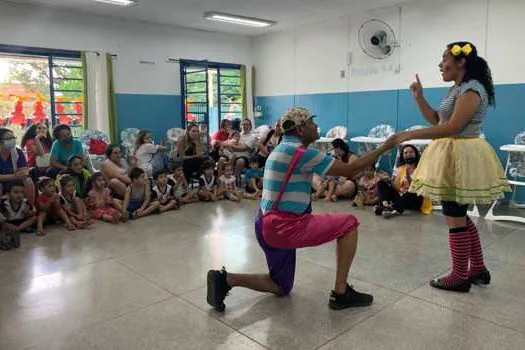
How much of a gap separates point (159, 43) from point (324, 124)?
3.28m

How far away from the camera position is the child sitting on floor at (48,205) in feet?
14.3

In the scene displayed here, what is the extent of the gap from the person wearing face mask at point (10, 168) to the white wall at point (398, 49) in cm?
498

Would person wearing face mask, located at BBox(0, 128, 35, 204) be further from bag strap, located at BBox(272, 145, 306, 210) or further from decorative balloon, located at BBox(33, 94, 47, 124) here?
bag strap, located at BBox(272, 145, 306, 210)

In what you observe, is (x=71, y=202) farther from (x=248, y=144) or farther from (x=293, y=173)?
(x=293, y=173)

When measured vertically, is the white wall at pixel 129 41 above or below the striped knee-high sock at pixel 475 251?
above

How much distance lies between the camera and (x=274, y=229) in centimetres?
228

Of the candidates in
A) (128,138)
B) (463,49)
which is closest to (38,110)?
(128,138)

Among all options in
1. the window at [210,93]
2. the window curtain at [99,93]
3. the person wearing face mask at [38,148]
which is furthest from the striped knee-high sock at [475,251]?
the window curtain at [99,93]

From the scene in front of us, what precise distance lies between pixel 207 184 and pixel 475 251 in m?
3.81

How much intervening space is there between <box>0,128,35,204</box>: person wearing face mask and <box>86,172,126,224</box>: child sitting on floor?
1.98 feet

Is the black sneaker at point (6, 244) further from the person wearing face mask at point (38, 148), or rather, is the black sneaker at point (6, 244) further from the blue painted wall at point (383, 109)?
the blue painted wall at point (383, 109)

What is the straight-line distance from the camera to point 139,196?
5098mm

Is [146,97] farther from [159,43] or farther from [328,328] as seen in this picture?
[328,328]

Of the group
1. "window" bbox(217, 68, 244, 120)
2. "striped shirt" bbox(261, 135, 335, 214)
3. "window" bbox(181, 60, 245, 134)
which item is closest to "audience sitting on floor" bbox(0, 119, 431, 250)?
"window" bbox(181, 60, 245, 134)
